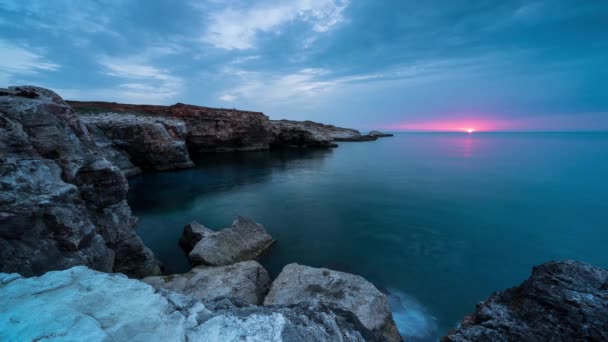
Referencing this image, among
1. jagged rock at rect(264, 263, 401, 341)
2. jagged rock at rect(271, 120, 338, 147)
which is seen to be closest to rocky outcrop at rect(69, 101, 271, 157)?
jagged rock at rect(271, 120, 338, 147)

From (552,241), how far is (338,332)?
13.0 meters

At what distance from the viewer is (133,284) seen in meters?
2.52

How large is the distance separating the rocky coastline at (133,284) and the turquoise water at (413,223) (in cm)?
185

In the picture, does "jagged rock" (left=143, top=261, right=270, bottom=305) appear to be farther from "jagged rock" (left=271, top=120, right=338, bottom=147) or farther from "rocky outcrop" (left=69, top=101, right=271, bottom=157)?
"jagged rock" (left=271, top=120, right=338, bottom=147)

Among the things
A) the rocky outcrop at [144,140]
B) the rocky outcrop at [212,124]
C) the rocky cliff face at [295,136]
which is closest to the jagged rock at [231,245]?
the rocky outcrop at [144,140]

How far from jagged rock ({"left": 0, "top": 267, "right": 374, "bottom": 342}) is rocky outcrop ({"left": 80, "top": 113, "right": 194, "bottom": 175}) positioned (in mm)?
22692

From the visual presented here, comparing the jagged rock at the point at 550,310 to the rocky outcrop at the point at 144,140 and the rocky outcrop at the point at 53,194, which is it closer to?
the rocky outcrop at the point at 53,194

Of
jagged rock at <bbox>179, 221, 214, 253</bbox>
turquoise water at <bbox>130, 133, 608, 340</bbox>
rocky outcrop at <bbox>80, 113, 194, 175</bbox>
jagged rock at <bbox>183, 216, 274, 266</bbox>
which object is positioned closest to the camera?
jagged rock at <bbox>183, 216, 274, 266</bbox>

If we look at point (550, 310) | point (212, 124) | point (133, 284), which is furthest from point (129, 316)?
point (212, 124)

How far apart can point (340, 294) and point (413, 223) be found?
27.4 feet

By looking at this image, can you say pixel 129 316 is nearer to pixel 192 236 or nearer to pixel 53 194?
pixel 53 194

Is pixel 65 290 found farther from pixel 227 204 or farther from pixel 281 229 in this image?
pixel 227 204

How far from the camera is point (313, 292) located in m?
5.18

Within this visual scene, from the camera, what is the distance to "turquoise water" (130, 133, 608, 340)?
299 inches
